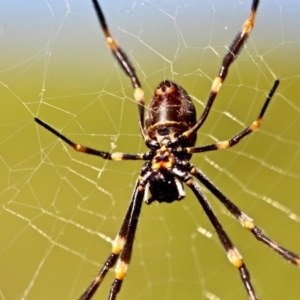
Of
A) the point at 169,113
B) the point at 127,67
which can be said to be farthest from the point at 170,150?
the point at 127,67

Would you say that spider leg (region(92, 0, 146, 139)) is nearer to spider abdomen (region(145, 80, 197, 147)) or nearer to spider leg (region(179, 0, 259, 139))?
spider abdomen (region(145, 80, 197, 147))

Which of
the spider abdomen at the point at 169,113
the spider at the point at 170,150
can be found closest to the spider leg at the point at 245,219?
the spider at the point at 170,150

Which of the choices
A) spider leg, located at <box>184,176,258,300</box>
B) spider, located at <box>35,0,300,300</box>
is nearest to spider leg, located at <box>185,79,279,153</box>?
spider, located at <box>35,0,300,300</box>

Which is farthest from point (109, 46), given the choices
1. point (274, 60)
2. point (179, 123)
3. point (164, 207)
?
point (274, 60)

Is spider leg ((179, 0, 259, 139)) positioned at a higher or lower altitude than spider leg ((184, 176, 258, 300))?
higher

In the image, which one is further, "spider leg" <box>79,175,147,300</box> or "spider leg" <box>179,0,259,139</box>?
"spider leg" <box>79,175,147,300</box>

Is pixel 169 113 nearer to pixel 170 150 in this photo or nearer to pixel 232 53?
pixel 170 150
